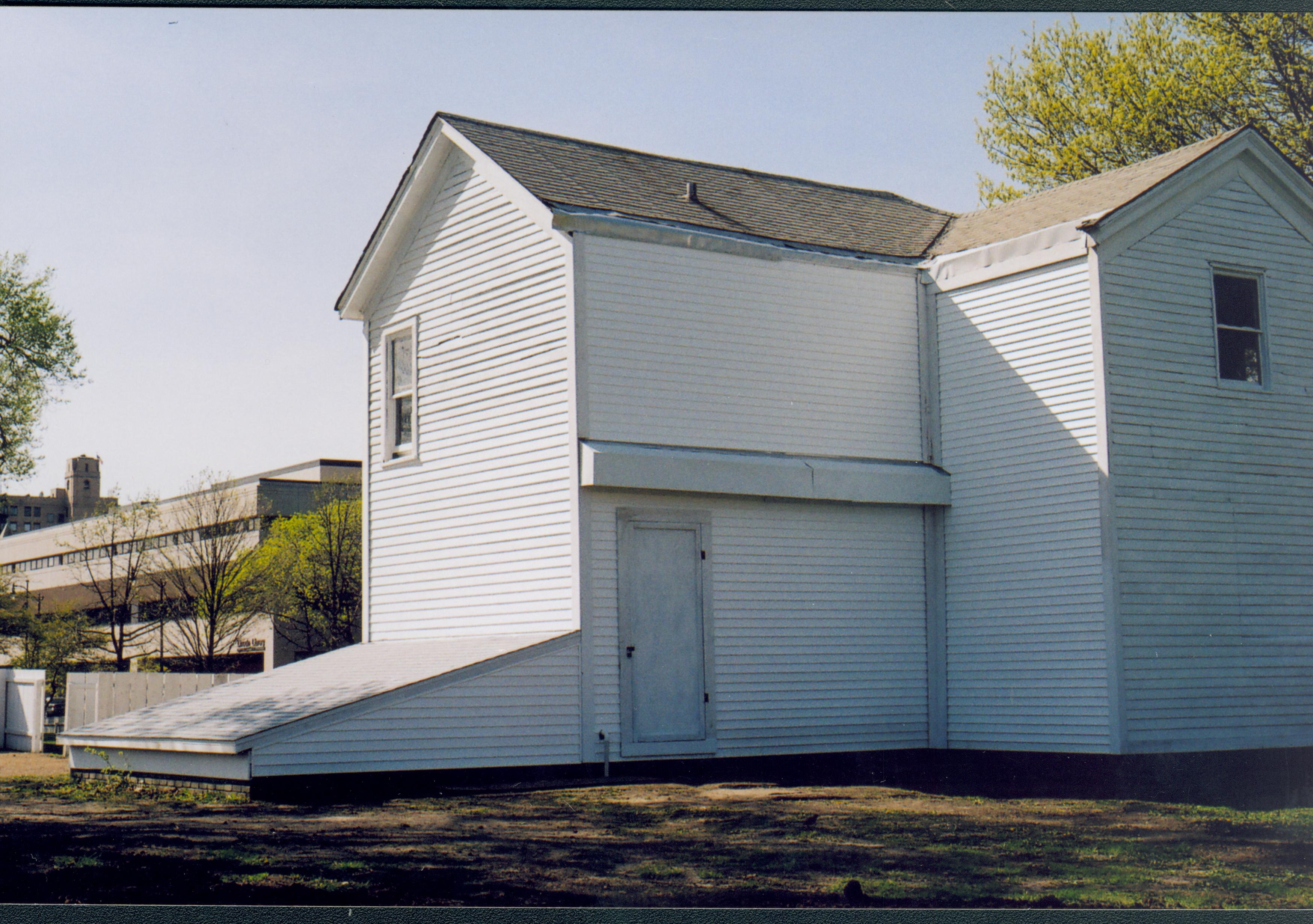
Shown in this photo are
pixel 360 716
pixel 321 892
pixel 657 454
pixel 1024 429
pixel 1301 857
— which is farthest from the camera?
pixel 1024 429

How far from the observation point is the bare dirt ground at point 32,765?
16.7 metres

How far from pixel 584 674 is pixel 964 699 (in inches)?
199

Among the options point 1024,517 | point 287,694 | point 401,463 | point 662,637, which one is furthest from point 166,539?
point 1024,517

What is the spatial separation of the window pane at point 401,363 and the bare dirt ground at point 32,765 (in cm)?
633

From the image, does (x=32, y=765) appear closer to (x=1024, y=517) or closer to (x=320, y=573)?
(x=1024, y=517)

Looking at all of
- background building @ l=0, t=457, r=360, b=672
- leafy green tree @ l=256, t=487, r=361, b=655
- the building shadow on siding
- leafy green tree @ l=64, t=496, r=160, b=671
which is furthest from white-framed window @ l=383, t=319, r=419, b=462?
background building @ l=0, t=457, r=360, b=672

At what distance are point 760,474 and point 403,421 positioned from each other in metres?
5.16

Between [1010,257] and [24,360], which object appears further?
[24,360]

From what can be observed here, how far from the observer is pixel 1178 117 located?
2653 cm

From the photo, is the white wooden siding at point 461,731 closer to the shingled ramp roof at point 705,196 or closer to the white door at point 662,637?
the white door at point 662,637

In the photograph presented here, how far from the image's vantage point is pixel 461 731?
13.2 metres

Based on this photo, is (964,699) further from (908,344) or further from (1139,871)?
(1139,871)

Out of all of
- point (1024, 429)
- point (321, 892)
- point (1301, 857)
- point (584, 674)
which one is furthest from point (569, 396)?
point (1301, 857)

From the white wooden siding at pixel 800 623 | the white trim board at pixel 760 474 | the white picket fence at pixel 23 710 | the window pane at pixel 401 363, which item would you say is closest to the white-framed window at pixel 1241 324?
the white trim board at pixel 760 474
